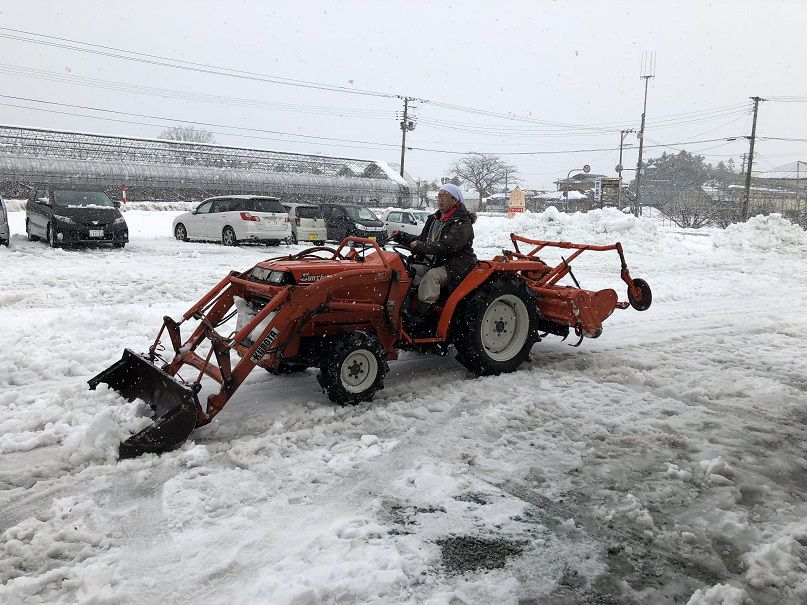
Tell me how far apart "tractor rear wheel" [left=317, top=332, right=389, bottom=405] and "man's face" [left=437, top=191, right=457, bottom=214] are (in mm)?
1523

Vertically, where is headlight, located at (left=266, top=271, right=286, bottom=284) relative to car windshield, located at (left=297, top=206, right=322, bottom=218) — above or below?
below

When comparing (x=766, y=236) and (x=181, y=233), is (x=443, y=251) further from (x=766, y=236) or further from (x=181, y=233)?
(x=766, y=236)

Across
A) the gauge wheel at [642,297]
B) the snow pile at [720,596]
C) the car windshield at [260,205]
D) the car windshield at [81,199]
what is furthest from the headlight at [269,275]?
the car windshield at [260,205]

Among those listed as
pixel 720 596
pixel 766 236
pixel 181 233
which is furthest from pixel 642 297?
pixel 766 236

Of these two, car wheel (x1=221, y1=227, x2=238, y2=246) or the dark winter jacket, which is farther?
car wheel (x1=221, y1=227, x2=238, y2=246)

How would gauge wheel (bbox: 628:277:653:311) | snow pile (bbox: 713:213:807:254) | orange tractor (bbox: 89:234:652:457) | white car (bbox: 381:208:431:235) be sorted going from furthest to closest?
white car (bbox: 381:208:431:235), snow pile (bbox: 713:213:807:254), gauge wheel (bbox: 628:277:653:311), orange tractor (bbox: 89:234:652:457)

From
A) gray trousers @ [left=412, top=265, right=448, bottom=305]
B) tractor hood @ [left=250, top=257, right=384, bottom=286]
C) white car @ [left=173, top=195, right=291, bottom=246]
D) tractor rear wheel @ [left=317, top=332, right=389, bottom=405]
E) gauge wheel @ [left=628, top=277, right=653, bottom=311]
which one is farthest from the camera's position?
white car @ [left=173, top=195, right=291, bottom=246]

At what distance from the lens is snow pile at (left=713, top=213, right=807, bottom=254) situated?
19203mm

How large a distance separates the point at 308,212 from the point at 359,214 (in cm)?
178

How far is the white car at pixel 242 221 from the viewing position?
680 inches

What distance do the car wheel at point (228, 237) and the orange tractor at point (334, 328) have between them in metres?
12.3

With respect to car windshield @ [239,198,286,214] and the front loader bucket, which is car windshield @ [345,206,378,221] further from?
the front loader bucket

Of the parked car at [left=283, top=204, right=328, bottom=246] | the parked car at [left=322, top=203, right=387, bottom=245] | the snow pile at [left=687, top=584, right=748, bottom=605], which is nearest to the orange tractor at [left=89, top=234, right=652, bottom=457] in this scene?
the snow pile at [left=687, top=584, right=748, bottom=605]

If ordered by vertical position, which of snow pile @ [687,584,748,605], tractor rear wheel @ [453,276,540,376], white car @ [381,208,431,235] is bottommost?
snow pile @ [687,584,748,605]
